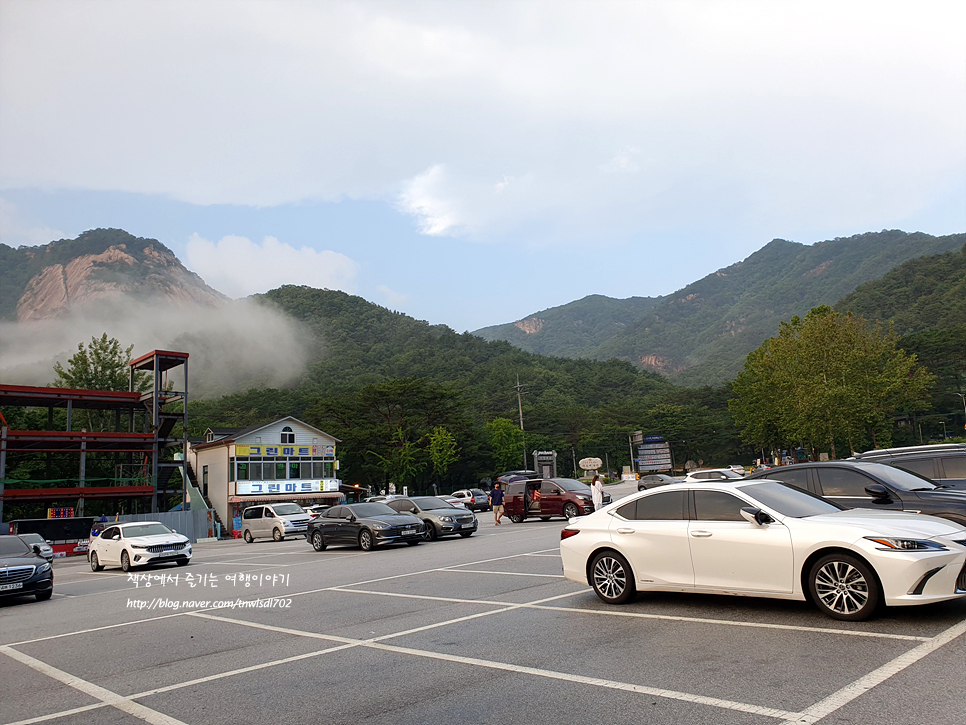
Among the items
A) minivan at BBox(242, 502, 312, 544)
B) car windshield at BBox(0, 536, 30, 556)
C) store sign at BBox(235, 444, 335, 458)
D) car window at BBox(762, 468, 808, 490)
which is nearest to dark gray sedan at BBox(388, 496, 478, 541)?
car windshield at BBox(0, 536, 30, 556)

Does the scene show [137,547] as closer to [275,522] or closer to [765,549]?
[275,522]

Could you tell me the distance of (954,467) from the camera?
1243cm

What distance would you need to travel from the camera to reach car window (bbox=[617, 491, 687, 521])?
339 inches

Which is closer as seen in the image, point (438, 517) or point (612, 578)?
point (612, 578)

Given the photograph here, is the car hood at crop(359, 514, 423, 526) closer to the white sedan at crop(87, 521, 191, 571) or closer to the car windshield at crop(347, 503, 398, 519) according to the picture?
the car windshield at crop(347, 503, 398, 519)

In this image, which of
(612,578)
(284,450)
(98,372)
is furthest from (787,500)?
(98,372)

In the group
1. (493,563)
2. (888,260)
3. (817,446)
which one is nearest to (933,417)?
(817,446)

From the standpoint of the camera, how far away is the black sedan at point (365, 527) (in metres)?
19.8

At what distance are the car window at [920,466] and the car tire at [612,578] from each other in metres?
6.75

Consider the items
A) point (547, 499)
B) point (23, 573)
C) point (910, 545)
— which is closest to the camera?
point (910, 545)

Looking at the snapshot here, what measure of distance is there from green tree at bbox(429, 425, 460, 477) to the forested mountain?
55.1 inches

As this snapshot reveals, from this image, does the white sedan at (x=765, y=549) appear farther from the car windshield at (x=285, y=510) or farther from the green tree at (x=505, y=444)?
the green tree at (x=505, y=444)

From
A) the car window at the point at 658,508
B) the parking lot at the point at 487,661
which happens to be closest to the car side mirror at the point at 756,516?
the car window at the point at 658,508

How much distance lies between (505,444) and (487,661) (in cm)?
8353
